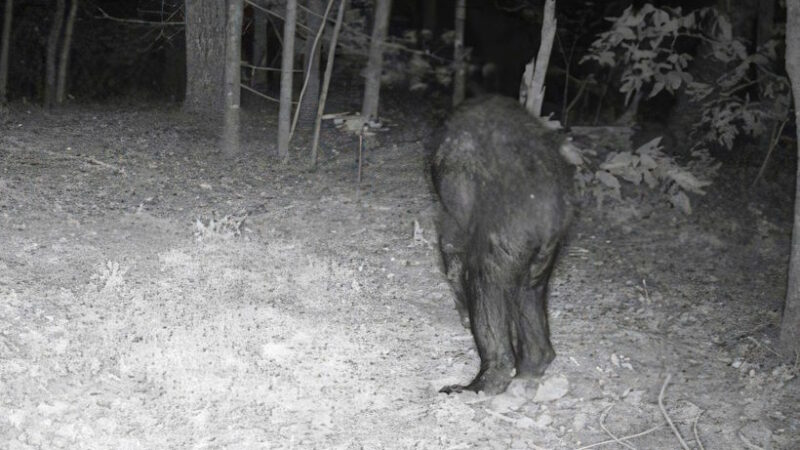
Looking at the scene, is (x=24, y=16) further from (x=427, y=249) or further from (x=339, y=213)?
(x=427, y=249)

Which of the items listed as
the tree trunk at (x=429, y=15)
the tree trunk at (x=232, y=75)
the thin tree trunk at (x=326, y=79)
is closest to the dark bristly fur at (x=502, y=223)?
the thin tree trunk at (x=326, y=79)

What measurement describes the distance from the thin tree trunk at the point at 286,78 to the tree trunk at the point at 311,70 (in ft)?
1.69

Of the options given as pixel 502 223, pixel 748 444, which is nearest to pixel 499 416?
pixel 502 223

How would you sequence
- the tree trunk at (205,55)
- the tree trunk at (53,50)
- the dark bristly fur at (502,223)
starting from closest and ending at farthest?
the dark bristly fur at (502,223) < the tree trunk at (205,55) < the tree trunk at (53,50)

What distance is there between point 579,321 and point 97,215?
3745 mm

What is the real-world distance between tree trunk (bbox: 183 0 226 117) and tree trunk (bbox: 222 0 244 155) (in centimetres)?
141

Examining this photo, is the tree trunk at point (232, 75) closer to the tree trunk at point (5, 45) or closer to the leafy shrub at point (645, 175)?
the leafy shrub at point (645, 175)

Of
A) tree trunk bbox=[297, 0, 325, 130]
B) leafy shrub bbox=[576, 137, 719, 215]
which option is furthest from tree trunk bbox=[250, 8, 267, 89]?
leafy shrub bbox=[576, 137, 719, 215]

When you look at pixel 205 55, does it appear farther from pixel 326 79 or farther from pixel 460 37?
pixel 460 37

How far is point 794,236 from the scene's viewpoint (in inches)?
218

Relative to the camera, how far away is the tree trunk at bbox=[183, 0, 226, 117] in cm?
934

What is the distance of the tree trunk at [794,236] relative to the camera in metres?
5.43

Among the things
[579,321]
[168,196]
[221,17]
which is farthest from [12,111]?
[579,321]

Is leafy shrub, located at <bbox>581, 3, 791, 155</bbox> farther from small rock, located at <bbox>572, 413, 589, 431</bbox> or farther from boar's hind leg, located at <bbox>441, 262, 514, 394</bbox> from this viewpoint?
small rock, located at <bbox>572, 413, 589, 431</bbox>
